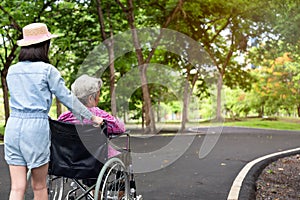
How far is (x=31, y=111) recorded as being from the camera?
2.88 meters

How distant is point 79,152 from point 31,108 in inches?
23.1

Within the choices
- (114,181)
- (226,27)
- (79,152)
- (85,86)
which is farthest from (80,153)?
(226,27)

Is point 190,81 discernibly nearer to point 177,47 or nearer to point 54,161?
point 177,47

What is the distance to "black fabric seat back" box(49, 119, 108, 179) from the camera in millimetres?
3205

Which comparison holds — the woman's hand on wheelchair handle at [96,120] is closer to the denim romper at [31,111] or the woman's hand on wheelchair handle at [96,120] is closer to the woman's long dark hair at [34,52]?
the denim romper at [31,111]

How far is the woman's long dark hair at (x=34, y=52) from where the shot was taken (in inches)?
116

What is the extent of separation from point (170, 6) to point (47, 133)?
14.5 metres

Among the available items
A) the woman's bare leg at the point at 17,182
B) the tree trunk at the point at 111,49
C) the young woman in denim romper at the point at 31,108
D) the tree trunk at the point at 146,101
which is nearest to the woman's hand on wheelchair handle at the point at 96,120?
the young woman in denim romper at the point at 31,108

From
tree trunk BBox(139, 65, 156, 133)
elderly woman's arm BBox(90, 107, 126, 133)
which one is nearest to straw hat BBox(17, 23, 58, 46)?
elderly woman's arm BBox(90, 107, 126, 133)

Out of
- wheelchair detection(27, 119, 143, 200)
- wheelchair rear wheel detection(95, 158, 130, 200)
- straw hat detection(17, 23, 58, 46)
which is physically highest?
straw hat detection(17, 23, 58, 46)

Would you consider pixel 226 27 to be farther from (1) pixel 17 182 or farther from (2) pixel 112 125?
(1) pixel 17 182

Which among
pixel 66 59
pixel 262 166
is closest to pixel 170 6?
pixel 66 59

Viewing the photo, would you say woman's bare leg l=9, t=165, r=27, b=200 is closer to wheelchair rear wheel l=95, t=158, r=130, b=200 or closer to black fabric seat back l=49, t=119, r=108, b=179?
black fabric seat back l=49, t=119, r=108, b=179

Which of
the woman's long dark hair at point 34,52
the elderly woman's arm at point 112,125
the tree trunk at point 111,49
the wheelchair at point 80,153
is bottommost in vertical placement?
the wheelchair at point 80,153
